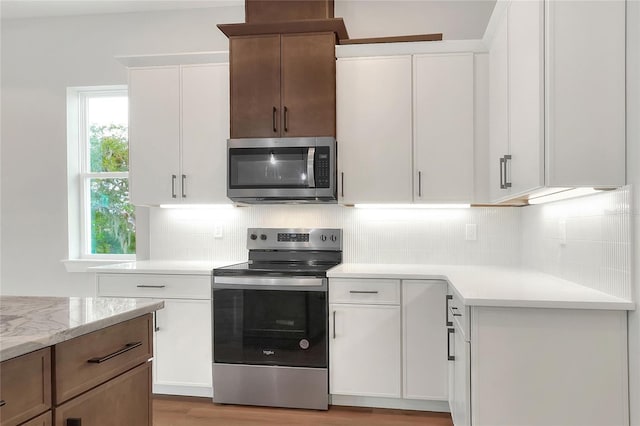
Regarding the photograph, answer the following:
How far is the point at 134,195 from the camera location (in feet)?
11.4

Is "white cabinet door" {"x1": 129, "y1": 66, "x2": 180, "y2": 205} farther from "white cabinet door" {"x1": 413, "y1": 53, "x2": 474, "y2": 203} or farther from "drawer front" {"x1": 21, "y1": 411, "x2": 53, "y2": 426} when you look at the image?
"drawer front" {"x1": 21, "y1": 411, "x2": 53, "y2": 426}

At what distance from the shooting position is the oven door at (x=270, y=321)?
9.67ft

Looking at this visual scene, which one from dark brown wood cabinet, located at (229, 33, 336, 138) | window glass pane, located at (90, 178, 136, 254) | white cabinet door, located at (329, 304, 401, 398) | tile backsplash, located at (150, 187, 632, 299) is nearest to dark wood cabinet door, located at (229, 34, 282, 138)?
dark brown wood cabinet, located at (229, 33, 336, 138)

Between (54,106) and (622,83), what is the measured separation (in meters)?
3.97

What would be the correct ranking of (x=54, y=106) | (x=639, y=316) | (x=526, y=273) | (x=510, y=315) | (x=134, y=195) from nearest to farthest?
Result: 1. (x=639, y=316)
2. (x=510, y=315)
3. (x=526, y=273)
4. (x=134, y=195)
5. (x=54, y=106)

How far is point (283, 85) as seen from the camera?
3217 mm

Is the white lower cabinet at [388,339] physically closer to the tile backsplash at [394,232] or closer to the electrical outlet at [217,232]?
the tile backsplash at [394,232]

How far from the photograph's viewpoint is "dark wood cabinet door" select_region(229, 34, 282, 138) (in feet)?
10.6

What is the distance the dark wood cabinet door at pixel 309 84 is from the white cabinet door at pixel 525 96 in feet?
3.76

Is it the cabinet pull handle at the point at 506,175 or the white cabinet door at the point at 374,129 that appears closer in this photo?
the cabinet pull handle at the point at 506,175

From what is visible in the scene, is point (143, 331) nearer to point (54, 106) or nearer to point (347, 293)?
point (347, 293)

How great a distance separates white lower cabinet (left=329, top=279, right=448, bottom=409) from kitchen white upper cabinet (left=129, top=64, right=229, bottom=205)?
1186mm

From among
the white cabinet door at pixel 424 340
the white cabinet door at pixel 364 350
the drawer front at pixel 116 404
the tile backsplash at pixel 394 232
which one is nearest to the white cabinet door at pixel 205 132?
the tile backsplash at pixel 394 232

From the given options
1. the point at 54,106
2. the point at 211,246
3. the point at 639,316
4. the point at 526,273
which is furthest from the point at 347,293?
the point at 54,106
